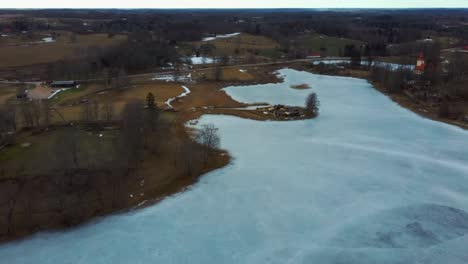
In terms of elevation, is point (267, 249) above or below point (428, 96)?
below

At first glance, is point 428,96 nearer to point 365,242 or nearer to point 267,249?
point 365,242

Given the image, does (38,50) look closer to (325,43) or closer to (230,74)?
(230,74)

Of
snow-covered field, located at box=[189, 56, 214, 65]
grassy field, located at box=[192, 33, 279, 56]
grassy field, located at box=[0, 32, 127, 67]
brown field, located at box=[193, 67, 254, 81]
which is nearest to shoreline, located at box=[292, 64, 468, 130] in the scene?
brown field, located at box=[193, 67, 254, 81]

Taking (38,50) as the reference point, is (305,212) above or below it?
below

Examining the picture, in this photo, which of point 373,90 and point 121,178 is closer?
point 121,178

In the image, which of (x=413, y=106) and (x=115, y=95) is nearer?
(x=413, y=106)

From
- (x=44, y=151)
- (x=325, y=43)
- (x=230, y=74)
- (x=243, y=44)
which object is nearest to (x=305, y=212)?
(x=44, y=151)

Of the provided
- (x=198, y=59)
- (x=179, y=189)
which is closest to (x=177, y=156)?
(x=179, y=189)

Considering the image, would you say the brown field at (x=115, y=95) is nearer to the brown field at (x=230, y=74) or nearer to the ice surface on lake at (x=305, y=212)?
the brown field at (x=230, y=74)
